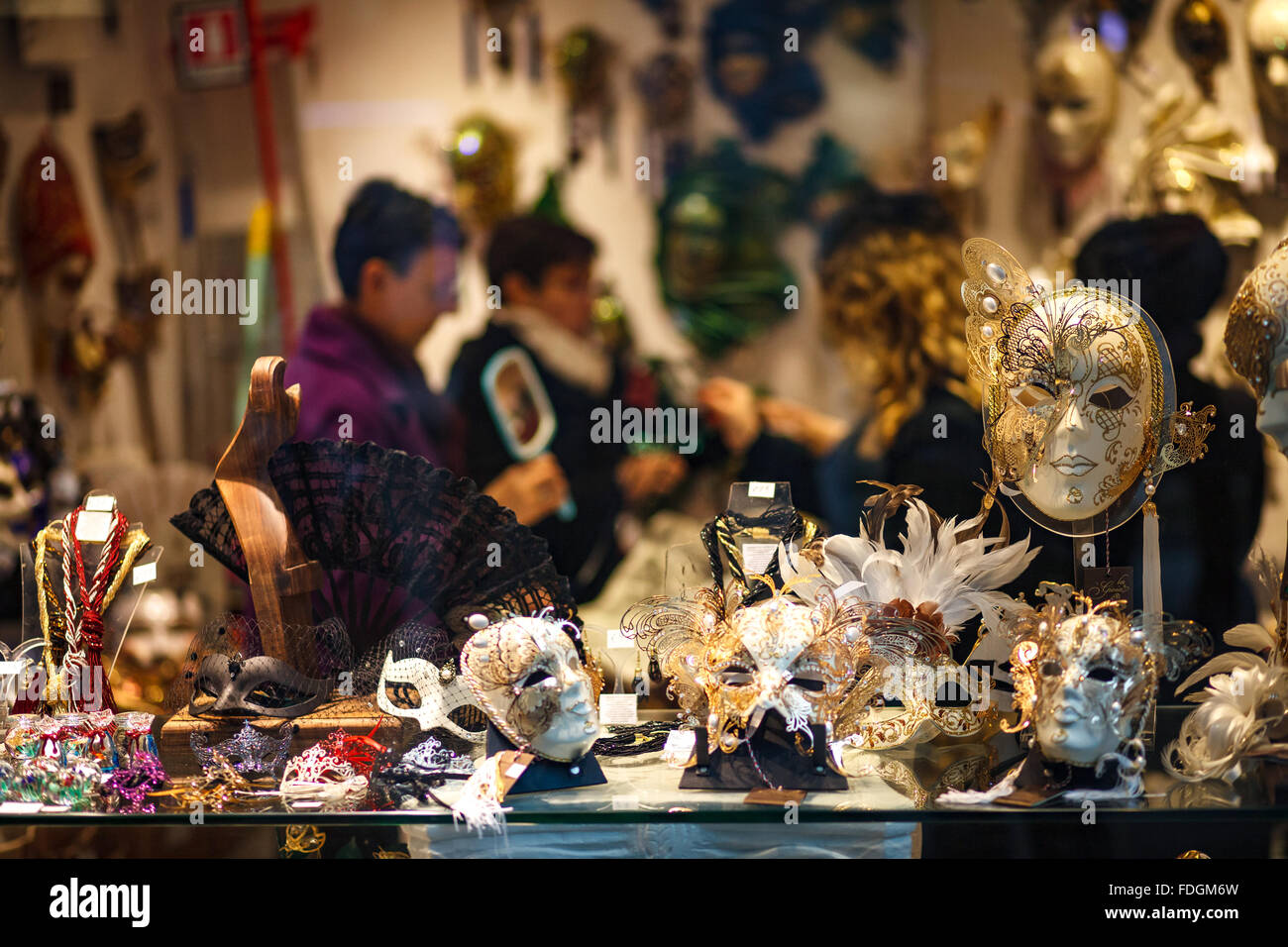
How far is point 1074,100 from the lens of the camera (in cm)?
318

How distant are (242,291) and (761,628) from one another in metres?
1.89

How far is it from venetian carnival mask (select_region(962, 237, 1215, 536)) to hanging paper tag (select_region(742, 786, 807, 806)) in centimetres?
85

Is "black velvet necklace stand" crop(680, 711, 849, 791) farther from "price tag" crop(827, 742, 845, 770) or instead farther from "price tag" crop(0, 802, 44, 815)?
"price tag" crop(0, 802, 44, 815)

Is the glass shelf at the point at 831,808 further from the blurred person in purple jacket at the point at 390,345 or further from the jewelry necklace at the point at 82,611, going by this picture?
the blurred person in purple jacket at the point at 390,345

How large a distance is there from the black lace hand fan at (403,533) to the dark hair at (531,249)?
79cm

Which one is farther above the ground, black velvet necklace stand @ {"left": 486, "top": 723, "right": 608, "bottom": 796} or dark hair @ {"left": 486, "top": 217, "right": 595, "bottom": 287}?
dark hair @ {"left": 486, "top": 217, "right": 595, "bottom": 287}

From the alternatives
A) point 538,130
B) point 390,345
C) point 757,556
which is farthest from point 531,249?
point 757,556

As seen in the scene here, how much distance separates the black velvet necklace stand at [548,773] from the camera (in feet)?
7.27

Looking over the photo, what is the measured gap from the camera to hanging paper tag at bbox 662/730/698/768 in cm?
240

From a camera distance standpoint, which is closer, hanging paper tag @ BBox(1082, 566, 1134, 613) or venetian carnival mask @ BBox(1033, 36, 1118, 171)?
hanging paper tag @ BBox(1082, 566, 1134, 613)

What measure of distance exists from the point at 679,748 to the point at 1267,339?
4.45ft

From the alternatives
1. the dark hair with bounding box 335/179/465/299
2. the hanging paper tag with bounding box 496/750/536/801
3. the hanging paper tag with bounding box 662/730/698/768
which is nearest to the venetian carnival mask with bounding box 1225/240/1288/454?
the hanging paper tag with bounding box 662/730/698/768
